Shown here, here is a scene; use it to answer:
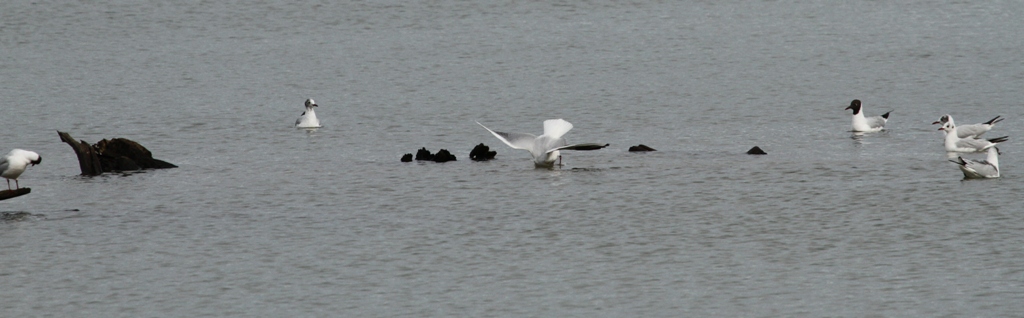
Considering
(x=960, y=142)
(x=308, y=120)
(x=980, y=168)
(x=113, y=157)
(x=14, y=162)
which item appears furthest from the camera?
(x=308, y=120)

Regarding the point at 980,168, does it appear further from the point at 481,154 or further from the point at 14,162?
the point at 14,162

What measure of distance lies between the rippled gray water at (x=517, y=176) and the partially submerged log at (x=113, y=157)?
23.9 inches

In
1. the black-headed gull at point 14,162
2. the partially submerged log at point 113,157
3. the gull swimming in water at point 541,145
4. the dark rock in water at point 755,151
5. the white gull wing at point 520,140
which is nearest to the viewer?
the black-headed gull at point 14,162

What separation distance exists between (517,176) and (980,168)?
7613 mm

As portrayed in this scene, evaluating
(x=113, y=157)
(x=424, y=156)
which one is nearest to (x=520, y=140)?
(x=424, y=156)

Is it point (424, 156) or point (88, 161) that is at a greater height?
point (88, 161)

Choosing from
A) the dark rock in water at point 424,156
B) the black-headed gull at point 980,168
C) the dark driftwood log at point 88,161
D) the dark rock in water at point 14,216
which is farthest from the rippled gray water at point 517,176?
the dark rock in water at point 424,156

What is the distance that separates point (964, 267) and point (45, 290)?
10.4m

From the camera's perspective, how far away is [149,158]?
26234 millimetres

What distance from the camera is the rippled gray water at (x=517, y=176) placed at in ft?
51.2

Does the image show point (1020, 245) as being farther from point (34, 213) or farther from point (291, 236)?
point (34, 213)

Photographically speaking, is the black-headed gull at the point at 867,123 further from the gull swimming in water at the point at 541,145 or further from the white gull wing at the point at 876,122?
the gull swimming in water at the point at 541,145

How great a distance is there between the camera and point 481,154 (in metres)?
26.9

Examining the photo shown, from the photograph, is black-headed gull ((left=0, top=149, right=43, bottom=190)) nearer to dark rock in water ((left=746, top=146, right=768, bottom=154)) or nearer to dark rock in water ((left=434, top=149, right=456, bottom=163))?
dark rock in water ((left=434, top=149, right=456, bottom=163))
